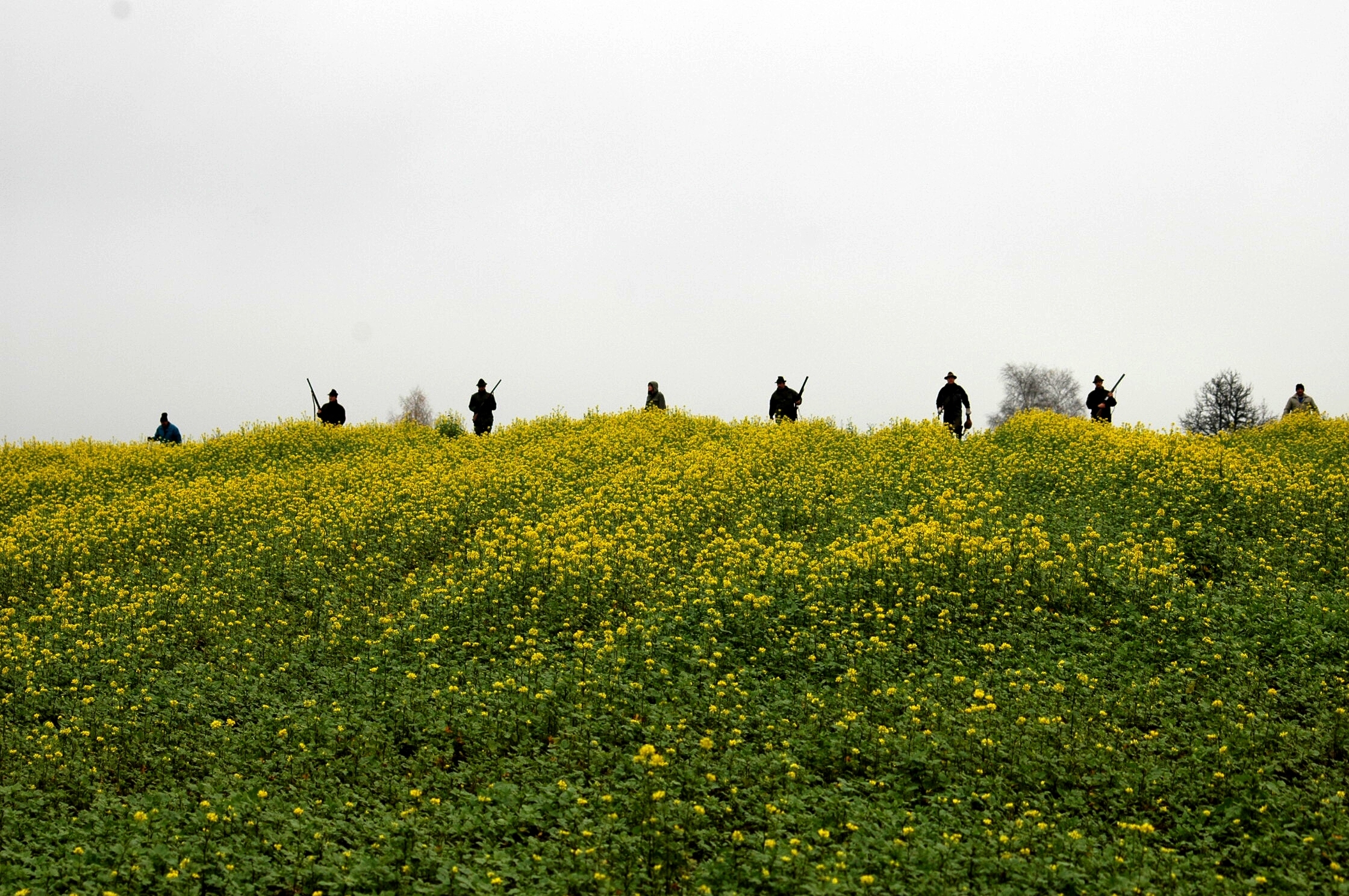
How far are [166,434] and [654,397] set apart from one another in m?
13.8

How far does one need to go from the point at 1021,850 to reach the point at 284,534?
12686 mm

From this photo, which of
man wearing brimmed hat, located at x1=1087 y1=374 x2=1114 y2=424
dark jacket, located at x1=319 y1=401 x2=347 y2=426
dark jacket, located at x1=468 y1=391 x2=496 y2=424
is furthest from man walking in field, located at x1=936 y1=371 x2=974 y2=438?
dark jacket, located at x1=319 y1=401 x2=347 y2=426

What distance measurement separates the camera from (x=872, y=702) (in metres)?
8.73

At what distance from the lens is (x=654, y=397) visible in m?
25.6

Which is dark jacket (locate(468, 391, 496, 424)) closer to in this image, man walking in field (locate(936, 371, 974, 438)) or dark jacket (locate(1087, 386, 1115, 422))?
man walking in field (locate(936, 371, 974, 438))

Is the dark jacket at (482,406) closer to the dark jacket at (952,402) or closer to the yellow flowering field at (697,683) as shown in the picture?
the yellow flowering field at (697,683)

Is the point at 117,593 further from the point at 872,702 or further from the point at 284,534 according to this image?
the point at 872,702

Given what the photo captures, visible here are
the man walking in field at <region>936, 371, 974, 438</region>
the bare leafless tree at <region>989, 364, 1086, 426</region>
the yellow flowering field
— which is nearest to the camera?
the yellow flowering field

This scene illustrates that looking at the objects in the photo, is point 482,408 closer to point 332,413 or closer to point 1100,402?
point 332,413

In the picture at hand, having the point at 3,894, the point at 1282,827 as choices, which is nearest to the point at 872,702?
the point at 1282,827

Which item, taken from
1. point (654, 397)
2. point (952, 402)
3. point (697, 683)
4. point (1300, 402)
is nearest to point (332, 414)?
point (654, 397)

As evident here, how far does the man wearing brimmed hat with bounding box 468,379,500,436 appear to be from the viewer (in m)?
25.6

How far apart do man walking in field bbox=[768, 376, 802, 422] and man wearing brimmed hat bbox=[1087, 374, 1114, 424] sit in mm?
7966

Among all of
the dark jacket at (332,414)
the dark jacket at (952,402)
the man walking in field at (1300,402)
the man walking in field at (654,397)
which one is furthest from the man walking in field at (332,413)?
the man walking in field at (1300,402)
